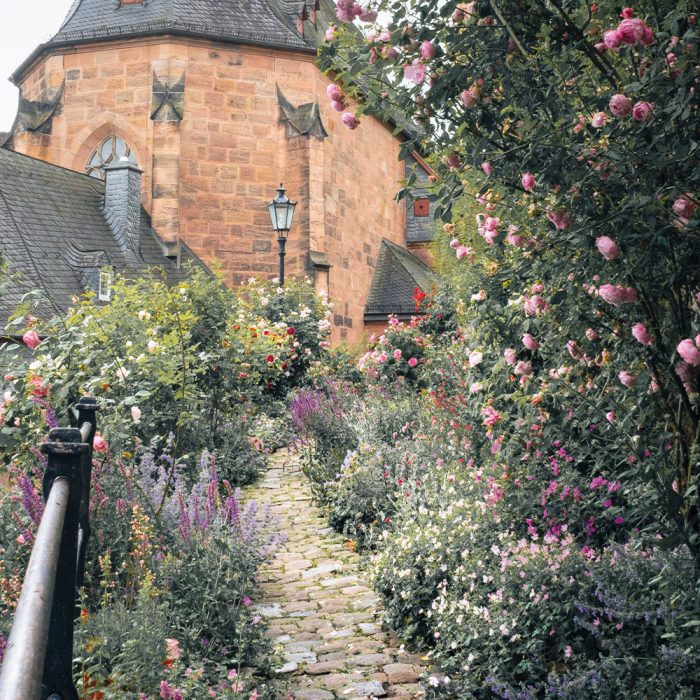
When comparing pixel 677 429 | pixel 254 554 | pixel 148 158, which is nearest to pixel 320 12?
pixel 148 158

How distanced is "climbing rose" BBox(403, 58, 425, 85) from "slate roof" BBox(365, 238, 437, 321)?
1962 cm

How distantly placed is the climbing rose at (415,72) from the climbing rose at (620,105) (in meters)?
0.76

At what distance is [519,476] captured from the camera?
195 inches

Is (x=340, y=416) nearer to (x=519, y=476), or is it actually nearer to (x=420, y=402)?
(x=420, y=402)

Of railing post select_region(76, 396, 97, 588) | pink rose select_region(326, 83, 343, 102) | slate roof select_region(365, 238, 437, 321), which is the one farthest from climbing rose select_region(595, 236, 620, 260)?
slate roof select_region(365, 238, 437, 321)

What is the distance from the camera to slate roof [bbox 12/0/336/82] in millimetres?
19406

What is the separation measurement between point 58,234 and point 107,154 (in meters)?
3.83

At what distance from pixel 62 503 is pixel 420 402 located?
7682 millimetres

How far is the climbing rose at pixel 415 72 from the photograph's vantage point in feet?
10.4

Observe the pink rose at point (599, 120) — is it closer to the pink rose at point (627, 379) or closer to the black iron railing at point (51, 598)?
the pink rose at point (627, 379)

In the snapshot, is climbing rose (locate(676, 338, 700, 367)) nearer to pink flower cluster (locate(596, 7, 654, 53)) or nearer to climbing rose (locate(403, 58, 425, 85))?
pink flower cluster (locate(596, 7, 654, 53))

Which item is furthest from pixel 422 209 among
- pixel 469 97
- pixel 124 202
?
pixel 469 97

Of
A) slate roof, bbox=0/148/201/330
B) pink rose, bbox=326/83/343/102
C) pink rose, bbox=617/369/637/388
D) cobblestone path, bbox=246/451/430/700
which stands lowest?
cobblestone path, bbox=246/451/430/700

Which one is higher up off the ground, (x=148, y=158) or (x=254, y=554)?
(x=148, y=158)
